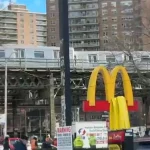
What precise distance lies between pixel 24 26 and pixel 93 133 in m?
145

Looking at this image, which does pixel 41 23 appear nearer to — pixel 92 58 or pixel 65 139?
pixel 92 58

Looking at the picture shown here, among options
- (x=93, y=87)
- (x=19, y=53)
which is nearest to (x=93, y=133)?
(x=93, y=87)

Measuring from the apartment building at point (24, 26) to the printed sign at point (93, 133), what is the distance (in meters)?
132

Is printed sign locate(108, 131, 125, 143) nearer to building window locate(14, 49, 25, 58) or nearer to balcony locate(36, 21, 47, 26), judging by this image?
building window locate(14, 49, 25, 58)

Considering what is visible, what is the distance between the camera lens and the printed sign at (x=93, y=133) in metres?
22.1

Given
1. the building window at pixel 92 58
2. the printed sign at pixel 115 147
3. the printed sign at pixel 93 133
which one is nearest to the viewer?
the printed sign at pixel 115 147

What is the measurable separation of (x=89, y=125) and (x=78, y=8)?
10424 cm

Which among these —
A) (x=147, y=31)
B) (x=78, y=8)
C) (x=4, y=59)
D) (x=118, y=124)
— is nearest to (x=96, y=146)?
A: (x=118, y=124)

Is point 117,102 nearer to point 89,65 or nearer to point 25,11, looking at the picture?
point 89,65

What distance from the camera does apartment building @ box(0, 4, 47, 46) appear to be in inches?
6201

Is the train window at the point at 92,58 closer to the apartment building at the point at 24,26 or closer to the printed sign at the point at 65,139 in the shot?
the printed sign at the point at 65,139

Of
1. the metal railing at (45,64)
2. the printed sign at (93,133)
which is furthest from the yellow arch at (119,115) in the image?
the metal railing at (45,64)

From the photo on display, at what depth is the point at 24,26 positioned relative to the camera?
6496 inches

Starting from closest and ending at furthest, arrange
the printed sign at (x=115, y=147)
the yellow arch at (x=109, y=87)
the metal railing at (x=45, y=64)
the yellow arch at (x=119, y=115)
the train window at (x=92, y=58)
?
the printed sign at (x=115, y=147), the yellow arch at (x=119, y=115), the yellow arch at (x=109, y=87), the metal railing at (x=45, y=64), the train window at (x=92, y=58)
